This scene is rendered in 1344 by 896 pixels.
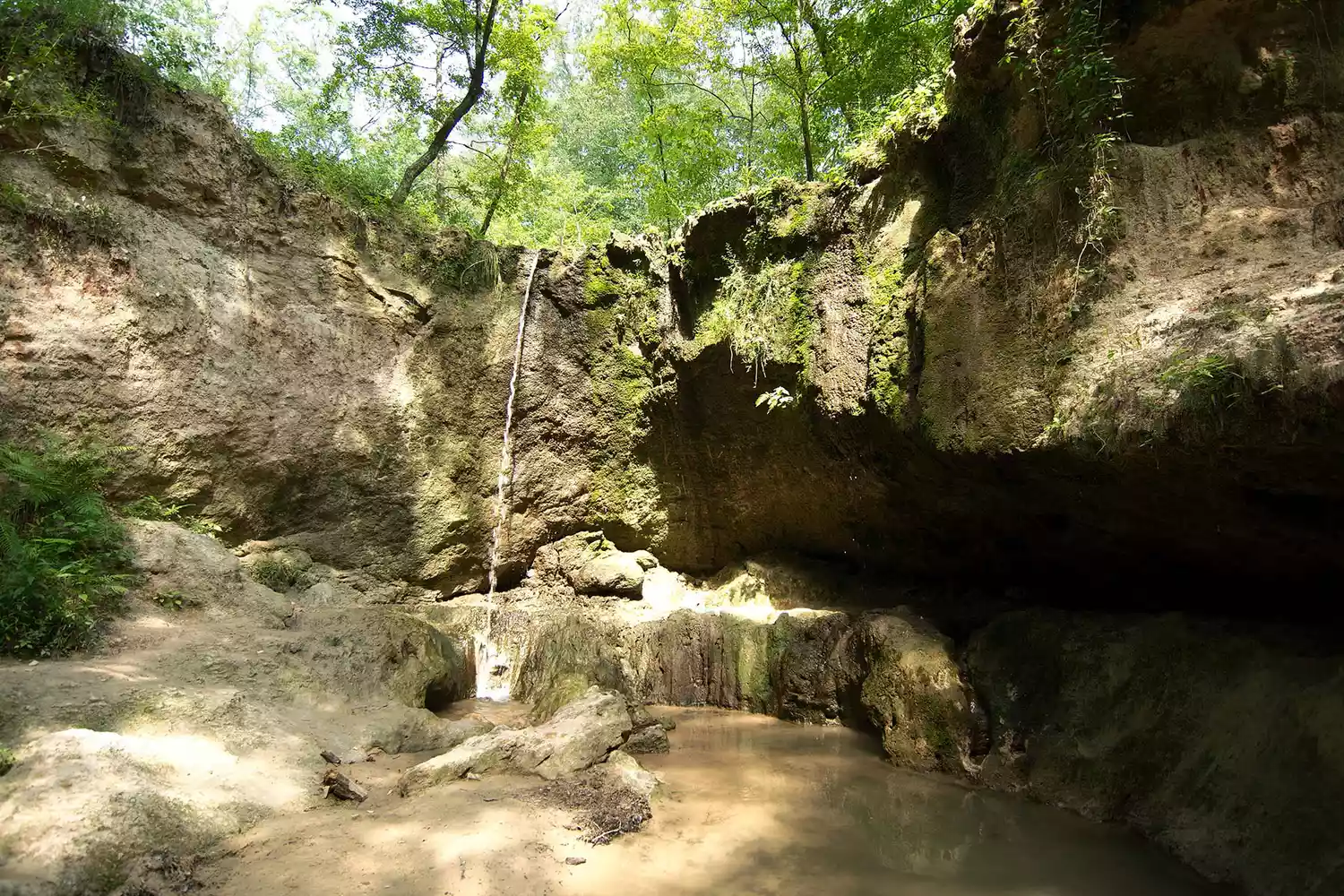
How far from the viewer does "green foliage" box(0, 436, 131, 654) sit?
16.8 ft

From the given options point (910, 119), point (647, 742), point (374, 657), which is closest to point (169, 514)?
point (374, 657)

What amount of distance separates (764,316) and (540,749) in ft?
17.7

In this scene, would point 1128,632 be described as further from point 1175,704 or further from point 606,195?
point 606,195

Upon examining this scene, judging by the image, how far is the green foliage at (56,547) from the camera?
5.12 m

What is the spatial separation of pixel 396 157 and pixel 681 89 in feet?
28.9

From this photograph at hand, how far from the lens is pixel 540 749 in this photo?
5.22m

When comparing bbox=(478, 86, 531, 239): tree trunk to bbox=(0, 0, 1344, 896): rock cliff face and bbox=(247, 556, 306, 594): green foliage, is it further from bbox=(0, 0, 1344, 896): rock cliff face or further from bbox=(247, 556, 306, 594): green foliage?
bbox=(247, 556, 306, 594): green foliage

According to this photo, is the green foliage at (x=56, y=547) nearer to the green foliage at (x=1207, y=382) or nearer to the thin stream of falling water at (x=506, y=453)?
the thin stream of falling water at (x=506, y=453)

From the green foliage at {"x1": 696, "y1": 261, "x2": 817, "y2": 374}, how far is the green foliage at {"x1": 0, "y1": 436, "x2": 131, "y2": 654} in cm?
666

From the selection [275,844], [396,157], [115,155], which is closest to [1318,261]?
[275,844]

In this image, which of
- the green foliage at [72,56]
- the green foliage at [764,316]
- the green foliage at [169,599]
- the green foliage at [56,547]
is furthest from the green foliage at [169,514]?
the green foliage at [764,316]

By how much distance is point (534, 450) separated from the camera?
403 inches

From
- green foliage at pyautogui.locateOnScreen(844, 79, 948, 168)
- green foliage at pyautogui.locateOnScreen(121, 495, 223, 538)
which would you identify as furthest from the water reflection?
green foliage at pyautogui.locateOnScreen(844, 79, 948, 168)

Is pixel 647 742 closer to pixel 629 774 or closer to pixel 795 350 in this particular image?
pixel 629 774
